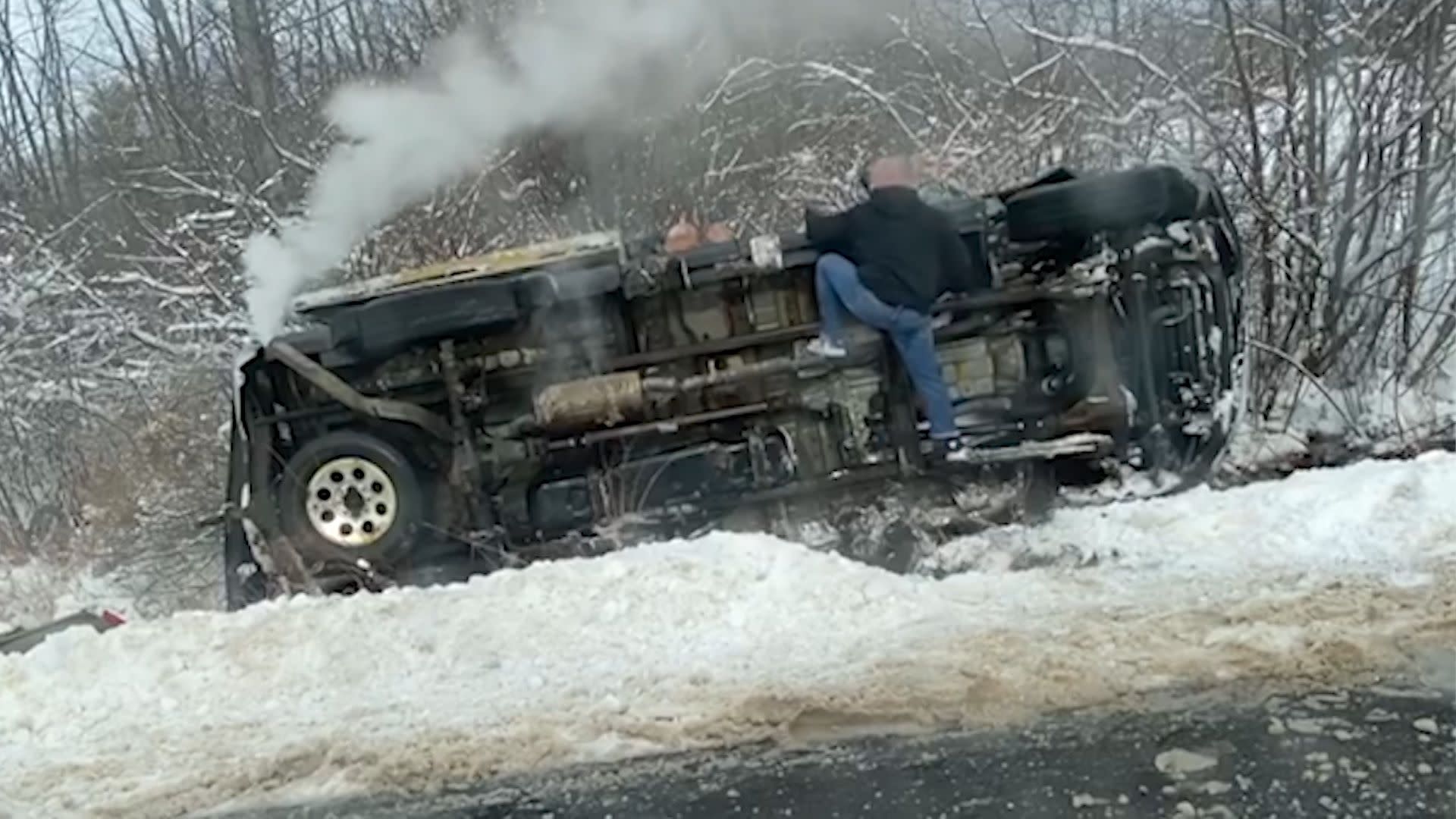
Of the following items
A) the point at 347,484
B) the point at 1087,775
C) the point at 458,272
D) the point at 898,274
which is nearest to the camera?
the point at 1087,775

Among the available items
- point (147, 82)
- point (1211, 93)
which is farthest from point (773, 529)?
point (147, 82)

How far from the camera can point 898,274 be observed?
28.1 ft

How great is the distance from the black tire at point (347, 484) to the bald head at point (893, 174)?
3.10m

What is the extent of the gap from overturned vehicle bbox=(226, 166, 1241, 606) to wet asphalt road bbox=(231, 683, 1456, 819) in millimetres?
3796

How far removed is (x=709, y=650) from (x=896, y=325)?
9.61 feet

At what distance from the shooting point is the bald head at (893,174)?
8672 mm

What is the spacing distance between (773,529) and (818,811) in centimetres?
448

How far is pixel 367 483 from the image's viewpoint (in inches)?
359

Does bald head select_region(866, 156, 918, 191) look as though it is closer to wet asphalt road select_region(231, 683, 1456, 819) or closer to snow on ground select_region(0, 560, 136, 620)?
wet asphalt road select_region(231, 683, 1456, 819)

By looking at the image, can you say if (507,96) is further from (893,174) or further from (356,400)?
(893,174)

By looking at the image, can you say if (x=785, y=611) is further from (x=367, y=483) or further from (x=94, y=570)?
(x=94, y=570)

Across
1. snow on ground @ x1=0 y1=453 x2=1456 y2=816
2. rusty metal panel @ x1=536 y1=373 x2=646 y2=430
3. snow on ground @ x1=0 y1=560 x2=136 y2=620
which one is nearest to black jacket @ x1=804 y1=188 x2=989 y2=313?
rusty metal panel @ x1=536 y1=373 x2=646 y2=430

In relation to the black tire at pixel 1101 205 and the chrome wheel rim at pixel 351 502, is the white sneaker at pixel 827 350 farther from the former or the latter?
the chrome wheel rim at pixel 351 502

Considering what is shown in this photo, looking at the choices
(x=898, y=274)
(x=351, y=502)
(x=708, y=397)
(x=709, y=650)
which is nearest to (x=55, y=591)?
(x=351, y=502)
